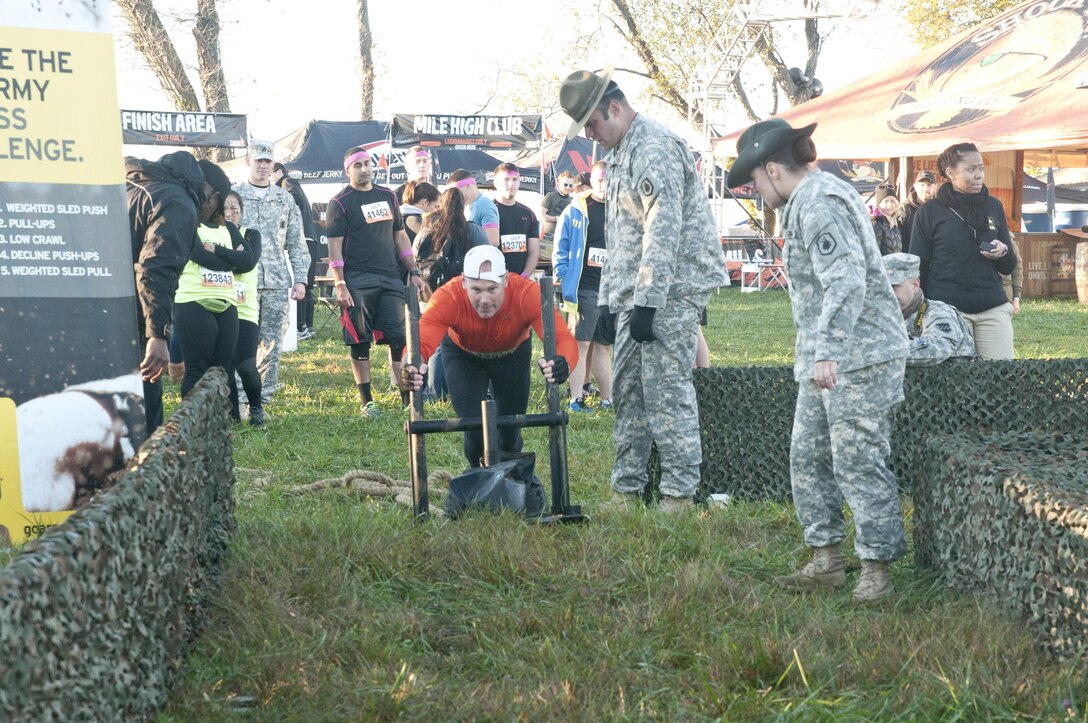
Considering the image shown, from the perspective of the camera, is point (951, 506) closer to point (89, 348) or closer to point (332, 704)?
point (332, 704)

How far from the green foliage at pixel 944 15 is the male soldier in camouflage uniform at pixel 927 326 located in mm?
28200

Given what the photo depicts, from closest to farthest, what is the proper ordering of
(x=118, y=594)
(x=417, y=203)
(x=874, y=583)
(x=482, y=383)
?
(x=118, y=594)
(x=874, y=583)
(x=482, y=383)
(x=417, y=203)

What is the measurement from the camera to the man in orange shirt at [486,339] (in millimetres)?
5680

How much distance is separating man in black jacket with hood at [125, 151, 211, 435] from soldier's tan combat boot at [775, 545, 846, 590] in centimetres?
325

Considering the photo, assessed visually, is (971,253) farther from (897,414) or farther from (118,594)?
(118,594)

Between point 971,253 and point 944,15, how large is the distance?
91.3ft

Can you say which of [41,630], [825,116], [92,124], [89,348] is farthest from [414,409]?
[825,116]

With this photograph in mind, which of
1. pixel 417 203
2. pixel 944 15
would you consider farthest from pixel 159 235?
pixel 944 15

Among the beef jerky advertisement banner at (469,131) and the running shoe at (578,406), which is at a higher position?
the beef jerky advertisement banner at (469,131)

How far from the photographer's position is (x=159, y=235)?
5977 mm

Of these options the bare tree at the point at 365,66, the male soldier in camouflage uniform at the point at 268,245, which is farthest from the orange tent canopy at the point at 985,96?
the bare tree at the point at 365,66

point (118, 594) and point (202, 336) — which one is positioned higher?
point (202, 336)

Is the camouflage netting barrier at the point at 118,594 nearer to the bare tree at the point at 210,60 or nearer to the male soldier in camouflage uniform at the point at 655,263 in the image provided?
the male soldier in camouflage uniform at the point at 655,263

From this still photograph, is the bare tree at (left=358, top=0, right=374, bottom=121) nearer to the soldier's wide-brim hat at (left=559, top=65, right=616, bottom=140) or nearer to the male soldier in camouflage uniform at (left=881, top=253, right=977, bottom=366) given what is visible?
the male soldier in camouflage uniform at (left=881, top=253, right=977, bottom=366)
